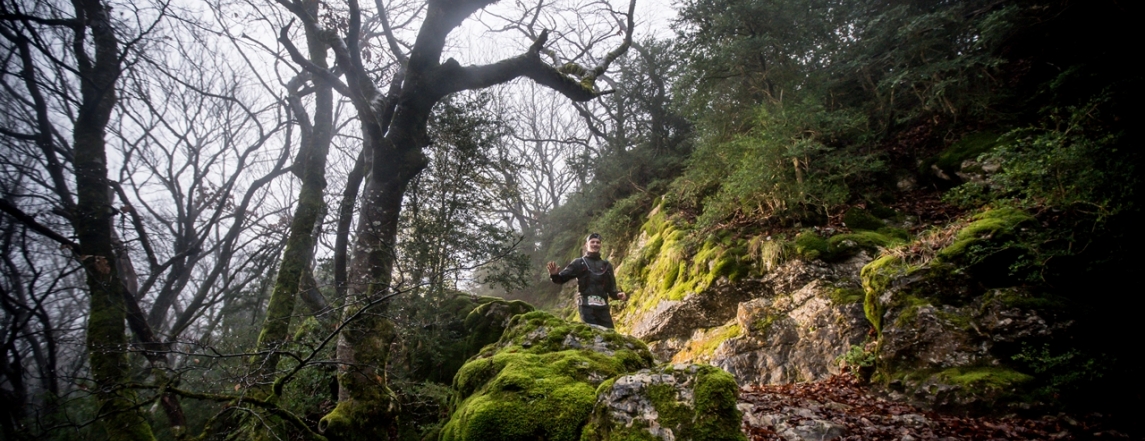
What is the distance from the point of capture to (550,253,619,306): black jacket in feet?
18.0

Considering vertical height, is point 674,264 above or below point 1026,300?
above

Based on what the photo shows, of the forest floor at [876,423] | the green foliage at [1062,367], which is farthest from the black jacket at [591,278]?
the green foliage at [1062,367]

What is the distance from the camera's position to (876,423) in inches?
141

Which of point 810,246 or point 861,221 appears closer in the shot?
point 810,246

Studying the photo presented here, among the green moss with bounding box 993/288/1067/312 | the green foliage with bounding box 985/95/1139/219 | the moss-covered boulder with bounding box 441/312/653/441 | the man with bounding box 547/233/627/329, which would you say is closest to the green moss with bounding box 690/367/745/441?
the moss-covered boulder with bounding box 441/312/653/441

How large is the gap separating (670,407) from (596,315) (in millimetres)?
3486

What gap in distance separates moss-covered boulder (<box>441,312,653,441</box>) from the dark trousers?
1691 mm

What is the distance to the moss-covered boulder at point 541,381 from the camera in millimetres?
2240

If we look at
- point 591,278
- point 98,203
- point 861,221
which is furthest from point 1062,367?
point 98,203

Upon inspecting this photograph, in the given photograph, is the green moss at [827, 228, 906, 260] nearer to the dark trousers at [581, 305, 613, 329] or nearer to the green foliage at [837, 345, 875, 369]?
the green foliage at [837, 345, 875, 369]

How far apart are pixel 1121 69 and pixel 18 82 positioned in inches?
591

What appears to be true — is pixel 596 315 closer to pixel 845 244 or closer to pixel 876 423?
pixel 876 423

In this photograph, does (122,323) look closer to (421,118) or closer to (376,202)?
(376,202)

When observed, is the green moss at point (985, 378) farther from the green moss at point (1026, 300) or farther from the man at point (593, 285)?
the man at point (593, 285)
